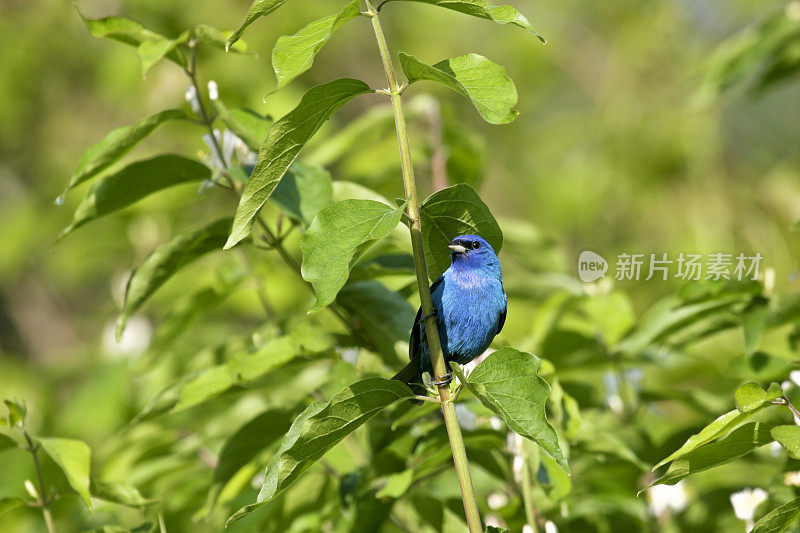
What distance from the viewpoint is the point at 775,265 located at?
3.96 meters

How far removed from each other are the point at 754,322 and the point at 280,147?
1333 mm

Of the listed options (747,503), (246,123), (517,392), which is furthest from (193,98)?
(747,503)

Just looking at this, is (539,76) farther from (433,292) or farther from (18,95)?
(433,292)

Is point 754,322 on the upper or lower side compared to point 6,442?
lower

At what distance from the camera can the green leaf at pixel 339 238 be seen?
114 cm

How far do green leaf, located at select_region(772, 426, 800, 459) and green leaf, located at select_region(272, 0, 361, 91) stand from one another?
1016 millimetres

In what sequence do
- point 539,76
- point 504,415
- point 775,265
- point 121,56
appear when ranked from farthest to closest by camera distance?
1. point 539,76
2. point 121,56
3. point 775,265
4. point 504,415

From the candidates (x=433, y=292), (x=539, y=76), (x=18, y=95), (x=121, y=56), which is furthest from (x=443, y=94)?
(x=433, y=292)

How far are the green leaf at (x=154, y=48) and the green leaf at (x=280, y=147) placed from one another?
479 mm

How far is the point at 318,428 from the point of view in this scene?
1197 millimetres

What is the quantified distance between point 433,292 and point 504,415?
547 millimetres

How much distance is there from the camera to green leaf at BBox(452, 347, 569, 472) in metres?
1.15

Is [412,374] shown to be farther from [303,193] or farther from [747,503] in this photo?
[747,503]

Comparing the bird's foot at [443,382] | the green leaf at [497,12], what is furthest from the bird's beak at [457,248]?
the green leaf at [497,12]
